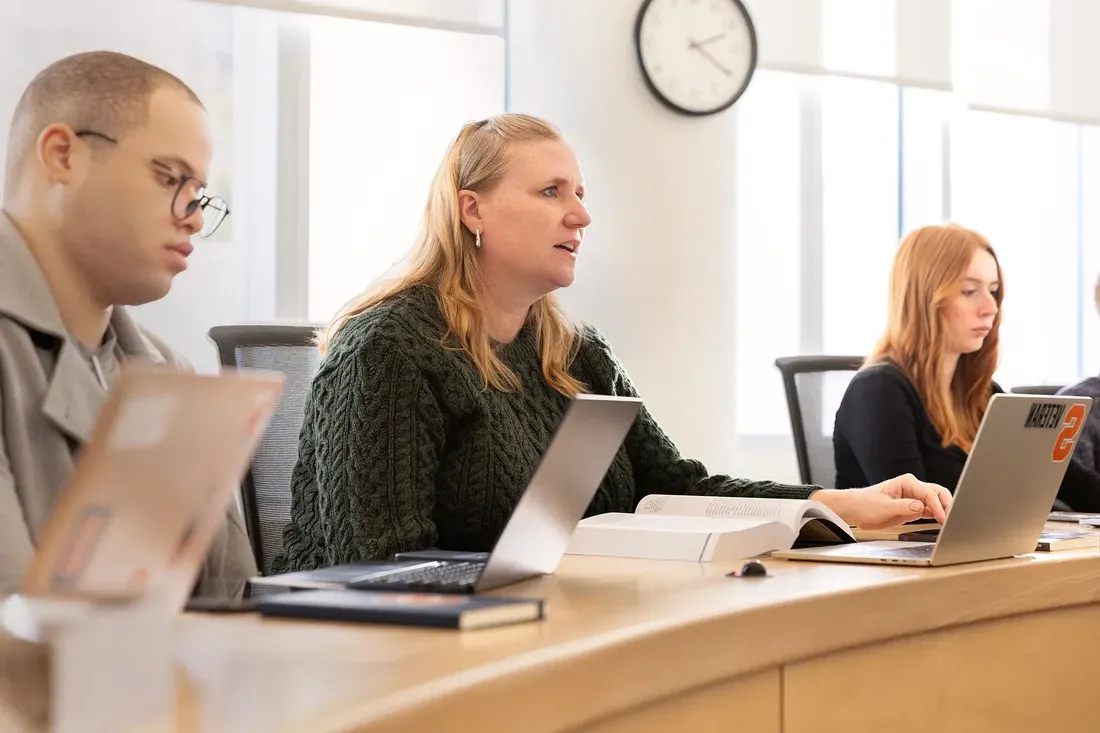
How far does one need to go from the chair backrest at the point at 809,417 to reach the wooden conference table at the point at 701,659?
125 cm

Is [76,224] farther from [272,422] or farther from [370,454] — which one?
[272,422]

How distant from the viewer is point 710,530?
1497mm

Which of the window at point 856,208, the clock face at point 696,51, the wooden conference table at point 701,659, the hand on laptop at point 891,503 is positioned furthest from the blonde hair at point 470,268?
the window at point 856,208

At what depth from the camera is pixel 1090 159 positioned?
5.55 m

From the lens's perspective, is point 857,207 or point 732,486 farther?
point 857,207

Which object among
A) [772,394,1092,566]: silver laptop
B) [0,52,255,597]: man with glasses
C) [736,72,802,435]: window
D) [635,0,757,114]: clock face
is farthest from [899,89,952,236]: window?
[0,52,255,597]: man with glasses

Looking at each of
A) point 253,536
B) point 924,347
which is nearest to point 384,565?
point 253,536

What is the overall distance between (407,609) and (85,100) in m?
0.53

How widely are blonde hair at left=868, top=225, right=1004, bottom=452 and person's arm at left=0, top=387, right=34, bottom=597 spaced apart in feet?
7.28

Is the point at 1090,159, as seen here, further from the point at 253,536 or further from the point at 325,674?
the point at 325,674

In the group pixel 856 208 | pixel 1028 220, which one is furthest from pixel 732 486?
pixel 1028 220

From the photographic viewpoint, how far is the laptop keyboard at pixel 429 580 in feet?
3.53

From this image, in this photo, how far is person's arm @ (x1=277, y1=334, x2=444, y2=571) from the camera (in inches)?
63.3

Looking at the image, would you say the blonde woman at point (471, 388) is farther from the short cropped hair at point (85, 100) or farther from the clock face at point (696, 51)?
the clock face at point (696, 51)
